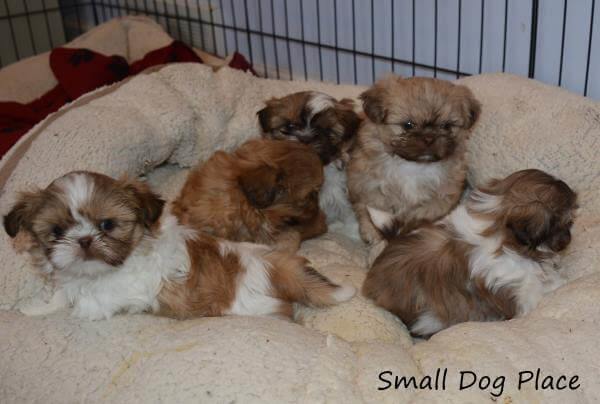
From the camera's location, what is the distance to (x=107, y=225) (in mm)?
2713

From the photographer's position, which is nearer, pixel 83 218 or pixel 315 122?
pixel 83 218

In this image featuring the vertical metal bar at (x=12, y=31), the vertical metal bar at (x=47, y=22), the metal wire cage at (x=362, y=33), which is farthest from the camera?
the vertical metal bar at (x=47, y=22)

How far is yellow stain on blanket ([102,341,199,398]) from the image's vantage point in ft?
8.34

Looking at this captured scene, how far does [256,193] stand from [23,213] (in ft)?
3.48

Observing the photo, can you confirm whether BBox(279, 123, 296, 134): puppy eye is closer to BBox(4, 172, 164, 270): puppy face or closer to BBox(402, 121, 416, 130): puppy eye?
BBox(402, 121, 416, 130): puppy eye

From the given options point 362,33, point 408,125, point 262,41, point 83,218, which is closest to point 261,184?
point 408,125

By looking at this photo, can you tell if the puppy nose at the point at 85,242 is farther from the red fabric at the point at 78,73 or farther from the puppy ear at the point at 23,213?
the red fabric at the point at 78,73

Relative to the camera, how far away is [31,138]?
388 centimetres

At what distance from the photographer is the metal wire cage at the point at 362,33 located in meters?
4.14

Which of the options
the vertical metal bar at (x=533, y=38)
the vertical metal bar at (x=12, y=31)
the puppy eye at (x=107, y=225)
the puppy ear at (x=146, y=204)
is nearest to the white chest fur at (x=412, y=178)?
the vertical metal bar at (x=533, y=38)

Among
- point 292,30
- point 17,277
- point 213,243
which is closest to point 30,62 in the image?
point 292,30

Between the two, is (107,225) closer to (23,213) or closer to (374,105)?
(23,213)

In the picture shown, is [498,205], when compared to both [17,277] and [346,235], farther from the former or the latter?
[17,277]

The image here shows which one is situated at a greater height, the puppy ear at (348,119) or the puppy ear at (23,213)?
the puppy ear at (23,213)
